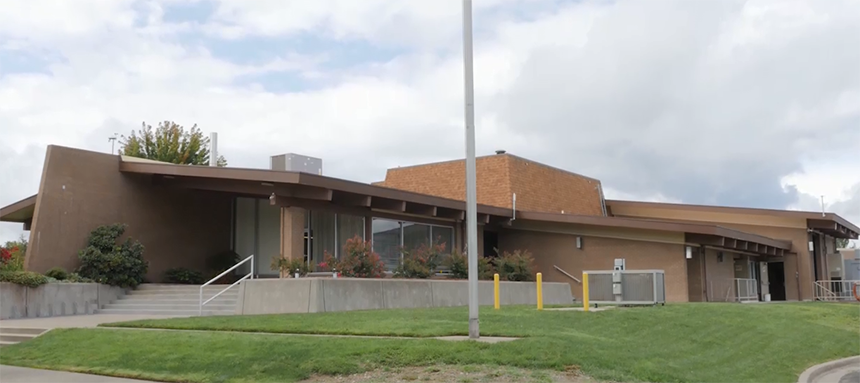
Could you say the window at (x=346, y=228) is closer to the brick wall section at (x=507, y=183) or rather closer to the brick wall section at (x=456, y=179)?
the brick wall section at (x=456, y=179)

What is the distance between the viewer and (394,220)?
25.6m

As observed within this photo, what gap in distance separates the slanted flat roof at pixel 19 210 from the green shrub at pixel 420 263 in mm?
11152

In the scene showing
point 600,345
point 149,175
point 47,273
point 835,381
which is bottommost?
point 835,381

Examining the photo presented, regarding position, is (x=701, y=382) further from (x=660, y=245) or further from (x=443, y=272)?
(x=660, y=245)

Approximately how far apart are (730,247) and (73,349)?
963 inches

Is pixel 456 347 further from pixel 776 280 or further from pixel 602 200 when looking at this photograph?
pixel 776 280

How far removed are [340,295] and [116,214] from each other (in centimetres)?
884

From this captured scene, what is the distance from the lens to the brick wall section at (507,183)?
30.7m

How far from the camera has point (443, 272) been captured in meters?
25.2

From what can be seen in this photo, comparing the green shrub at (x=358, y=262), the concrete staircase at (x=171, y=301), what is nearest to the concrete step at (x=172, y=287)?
the concrete staircase at (x=171, y=301)

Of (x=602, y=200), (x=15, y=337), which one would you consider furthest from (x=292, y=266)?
(x=602, y=200)

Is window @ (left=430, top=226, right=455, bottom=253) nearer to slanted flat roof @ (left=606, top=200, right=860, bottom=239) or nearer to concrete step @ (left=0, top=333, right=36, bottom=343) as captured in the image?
slanted flat roof @ (left=606, top=200, right=860, bottom=239)

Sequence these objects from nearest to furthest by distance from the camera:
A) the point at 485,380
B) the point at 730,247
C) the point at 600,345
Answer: the point at 485,380 → the point at 600,345 → the point at 730,247

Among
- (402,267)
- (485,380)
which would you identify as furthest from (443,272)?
(485,380)
